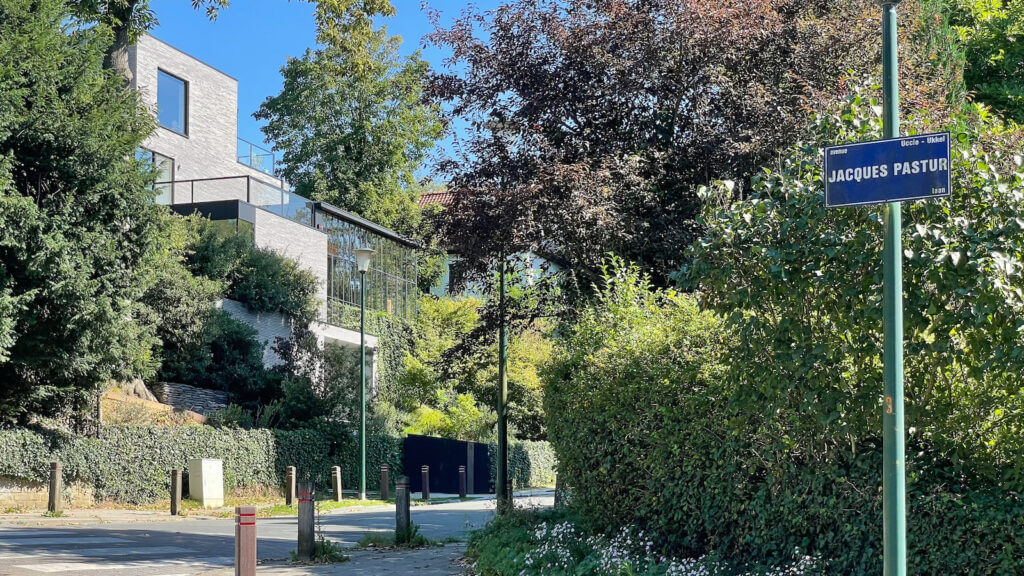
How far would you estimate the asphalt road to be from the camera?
11.4m

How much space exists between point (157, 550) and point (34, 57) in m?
11.7

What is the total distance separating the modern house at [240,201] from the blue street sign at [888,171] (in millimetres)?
29022

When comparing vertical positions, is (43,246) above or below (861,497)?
above

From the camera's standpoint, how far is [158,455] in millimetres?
24484

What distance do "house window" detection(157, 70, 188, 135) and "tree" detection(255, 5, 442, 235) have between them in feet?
39.2

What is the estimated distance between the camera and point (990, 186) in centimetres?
704

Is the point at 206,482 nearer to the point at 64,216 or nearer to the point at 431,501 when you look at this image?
the point at 64,216

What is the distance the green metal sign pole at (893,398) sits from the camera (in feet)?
19.1

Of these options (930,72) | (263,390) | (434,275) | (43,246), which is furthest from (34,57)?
(434,275)

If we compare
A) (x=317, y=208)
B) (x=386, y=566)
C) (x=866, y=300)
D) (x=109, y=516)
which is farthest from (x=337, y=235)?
(x=866, y=300)

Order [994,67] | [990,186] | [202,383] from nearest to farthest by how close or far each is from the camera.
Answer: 1. [990,186]
2. [994,67]
3. [202,383]

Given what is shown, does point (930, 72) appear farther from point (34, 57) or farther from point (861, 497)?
point (34, 57)

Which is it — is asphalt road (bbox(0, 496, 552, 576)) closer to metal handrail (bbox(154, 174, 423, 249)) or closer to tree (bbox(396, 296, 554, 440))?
metal handrail (bbox(154, 174, 423, 249))

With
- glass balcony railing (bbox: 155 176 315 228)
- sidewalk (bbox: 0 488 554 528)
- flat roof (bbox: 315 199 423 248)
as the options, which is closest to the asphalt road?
sidewalk (bbox: 0 488 554 528)
